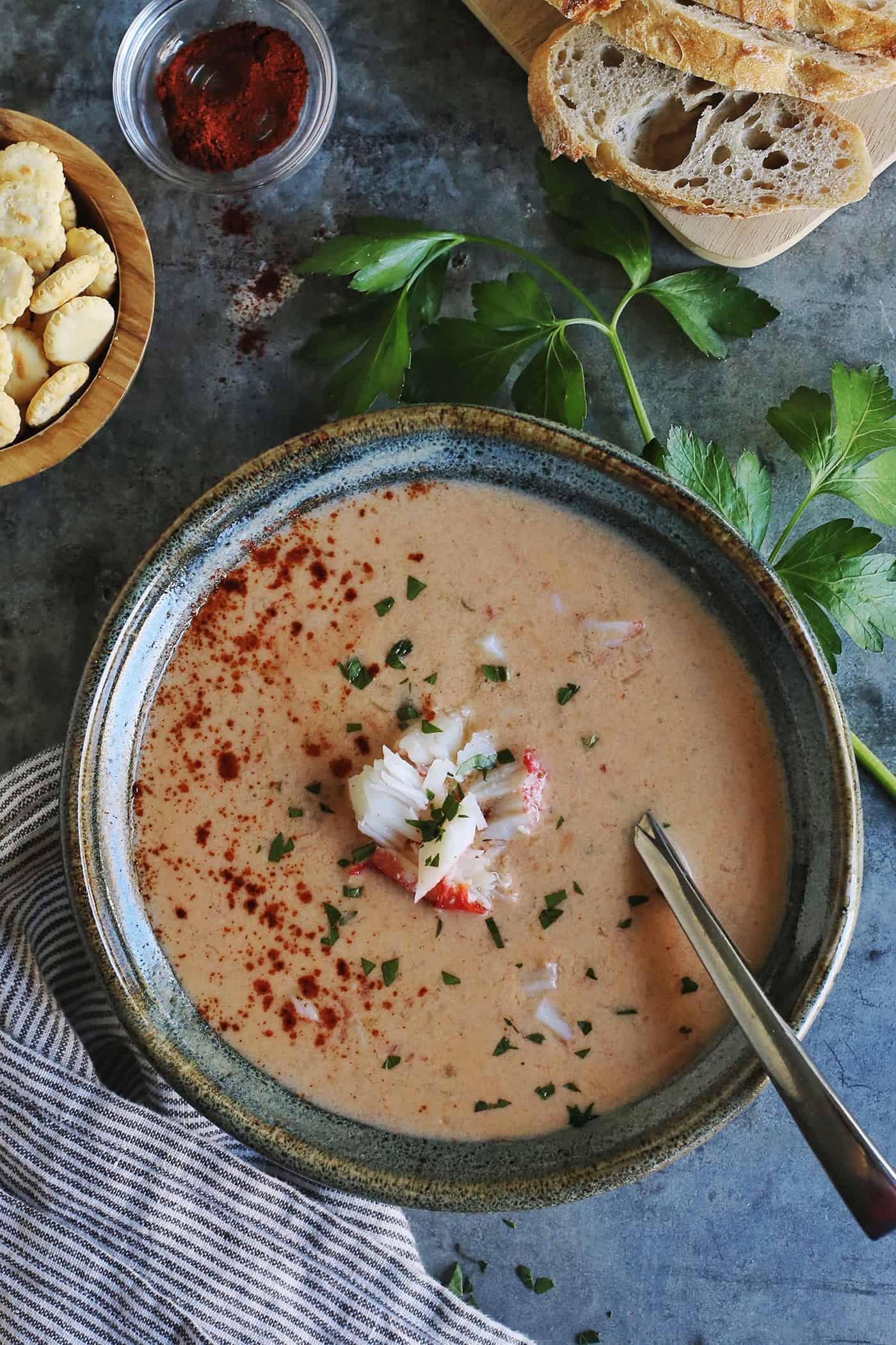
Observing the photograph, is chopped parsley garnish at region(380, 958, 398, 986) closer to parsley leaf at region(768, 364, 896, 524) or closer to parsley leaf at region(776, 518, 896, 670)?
parsley leaf at region(776, 518, 896, 670)

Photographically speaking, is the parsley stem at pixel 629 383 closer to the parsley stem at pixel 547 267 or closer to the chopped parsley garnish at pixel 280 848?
the parsley stem at pixel 547 267

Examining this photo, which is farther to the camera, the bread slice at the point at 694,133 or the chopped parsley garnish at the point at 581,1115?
the bread slice at the point at 694,133

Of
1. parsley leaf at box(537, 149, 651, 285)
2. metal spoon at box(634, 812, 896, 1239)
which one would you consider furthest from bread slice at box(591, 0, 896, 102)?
metal spoon at box(634, 812, 896, 1239)

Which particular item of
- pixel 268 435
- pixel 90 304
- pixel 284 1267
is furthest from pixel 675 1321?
pixel 90 304

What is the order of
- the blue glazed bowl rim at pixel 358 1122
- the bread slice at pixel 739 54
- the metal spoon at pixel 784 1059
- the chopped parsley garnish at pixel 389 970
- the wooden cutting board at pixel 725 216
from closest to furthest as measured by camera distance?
the metal spoon at pixel 784 1059 → the blue glazed bowl rim at pixel 358 1122 → the chopped parsley garnish at pixel 389 970 → the bread slice at pixel 739 54 → the wooden cutting board at pixel 725 216

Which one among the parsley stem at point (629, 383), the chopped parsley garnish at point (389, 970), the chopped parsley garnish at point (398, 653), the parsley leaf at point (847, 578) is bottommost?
the chopped parsley garnish at point (389, 970)

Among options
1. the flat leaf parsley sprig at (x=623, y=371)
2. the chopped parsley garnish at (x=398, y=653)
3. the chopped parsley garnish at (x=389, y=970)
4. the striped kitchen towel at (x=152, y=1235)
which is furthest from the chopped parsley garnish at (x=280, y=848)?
the flat leaf parsley sprig at (x=623, y=371)

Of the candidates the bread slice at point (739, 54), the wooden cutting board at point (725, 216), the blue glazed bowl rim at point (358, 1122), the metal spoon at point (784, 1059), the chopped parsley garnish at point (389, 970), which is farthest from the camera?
the wooden cutting board at point (725, 216)

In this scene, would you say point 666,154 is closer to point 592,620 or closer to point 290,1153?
point 592,620
